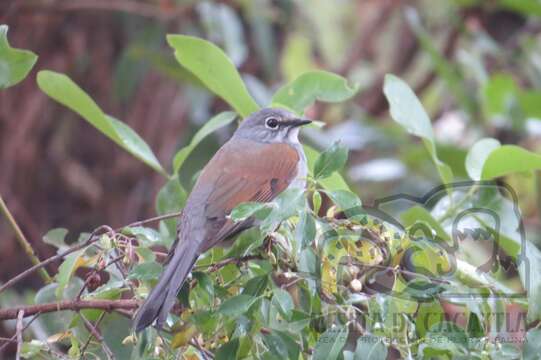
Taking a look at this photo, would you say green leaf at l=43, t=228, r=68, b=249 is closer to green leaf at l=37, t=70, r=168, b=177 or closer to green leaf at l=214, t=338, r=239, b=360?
green leaf at l=37, t=70, r=168, b=177

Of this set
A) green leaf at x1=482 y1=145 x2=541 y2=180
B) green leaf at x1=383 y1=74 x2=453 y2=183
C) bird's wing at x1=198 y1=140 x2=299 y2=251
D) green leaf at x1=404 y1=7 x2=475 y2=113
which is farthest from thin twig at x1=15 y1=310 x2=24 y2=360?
green leaf at x1=404 y1=7 x2=475 y2=113

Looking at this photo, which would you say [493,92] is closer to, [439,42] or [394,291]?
[439,42]

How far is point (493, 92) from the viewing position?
5633mm

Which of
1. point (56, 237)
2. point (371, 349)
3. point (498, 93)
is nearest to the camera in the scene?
point (371, 349)

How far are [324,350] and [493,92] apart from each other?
3490 mm

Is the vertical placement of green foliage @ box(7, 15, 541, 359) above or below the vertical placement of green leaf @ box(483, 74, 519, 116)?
above

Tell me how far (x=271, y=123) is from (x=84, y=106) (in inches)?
39.0

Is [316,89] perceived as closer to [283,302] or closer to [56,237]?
[56,237]

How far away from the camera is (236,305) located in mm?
2512

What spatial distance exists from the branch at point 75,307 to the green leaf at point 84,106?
1.09 meters

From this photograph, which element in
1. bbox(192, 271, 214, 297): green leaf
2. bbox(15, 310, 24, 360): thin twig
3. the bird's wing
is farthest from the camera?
the bird's wing

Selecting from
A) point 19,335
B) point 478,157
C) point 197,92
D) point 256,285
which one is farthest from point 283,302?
point 197,92

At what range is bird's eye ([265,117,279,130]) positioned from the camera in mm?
4238

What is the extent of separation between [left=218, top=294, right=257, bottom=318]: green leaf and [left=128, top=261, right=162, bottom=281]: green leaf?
29cm
